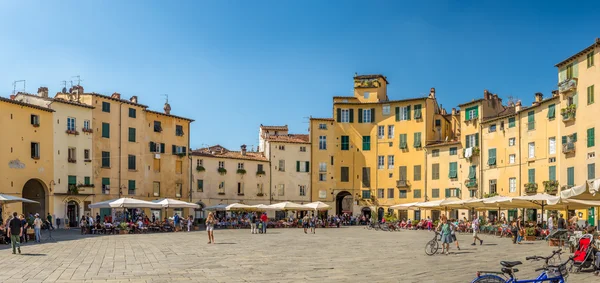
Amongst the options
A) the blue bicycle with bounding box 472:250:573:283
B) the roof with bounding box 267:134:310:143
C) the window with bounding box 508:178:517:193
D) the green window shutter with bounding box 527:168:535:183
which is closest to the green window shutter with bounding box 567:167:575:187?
the green window shutter with bounding box 527:168:535:183

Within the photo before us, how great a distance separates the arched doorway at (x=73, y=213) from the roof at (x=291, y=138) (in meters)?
23.0

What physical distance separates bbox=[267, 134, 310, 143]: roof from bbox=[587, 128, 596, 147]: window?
3379 cm

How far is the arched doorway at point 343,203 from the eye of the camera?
70.9 m

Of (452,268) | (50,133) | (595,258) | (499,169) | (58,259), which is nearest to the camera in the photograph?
(595,258)

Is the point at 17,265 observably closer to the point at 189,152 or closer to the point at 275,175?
the point at 189,152

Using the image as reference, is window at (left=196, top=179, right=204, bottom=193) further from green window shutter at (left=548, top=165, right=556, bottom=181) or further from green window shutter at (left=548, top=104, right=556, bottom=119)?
green window shutter at (left=548, top=104, right=556, bottom=119)

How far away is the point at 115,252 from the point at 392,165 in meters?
46.6

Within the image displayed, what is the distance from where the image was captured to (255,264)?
18.5 m

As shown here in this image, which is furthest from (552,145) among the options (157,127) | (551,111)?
(157,127)

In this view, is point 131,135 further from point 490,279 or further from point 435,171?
point 490,279

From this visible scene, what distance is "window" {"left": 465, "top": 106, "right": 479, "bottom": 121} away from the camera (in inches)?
2263

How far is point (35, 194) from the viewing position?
48.1 m

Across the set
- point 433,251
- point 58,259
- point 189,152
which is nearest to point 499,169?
point 189,152

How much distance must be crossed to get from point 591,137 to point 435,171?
2374 centimetres
